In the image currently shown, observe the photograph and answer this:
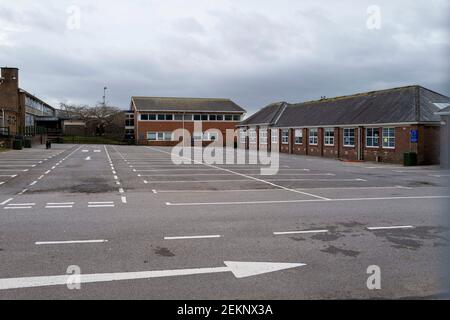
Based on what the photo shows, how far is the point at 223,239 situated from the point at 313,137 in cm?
3716

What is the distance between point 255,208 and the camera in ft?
39.7

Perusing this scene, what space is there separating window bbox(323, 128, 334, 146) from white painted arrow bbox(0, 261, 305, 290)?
35.4m

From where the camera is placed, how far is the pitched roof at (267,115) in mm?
54344

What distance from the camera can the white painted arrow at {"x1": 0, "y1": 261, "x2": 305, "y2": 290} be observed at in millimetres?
5707

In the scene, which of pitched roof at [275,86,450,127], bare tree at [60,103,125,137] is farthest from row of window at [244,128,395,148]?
bare tree at [60,103,125,137]

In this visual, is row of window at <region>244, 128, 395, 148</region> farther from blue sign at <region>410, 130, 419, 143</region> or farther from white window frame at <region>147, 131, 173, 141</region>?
white window frame at <region>147, 131, 173, 141</region>

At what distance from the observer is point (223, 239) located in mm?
8289

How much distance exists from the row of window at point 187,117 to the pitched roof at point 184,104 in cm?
93

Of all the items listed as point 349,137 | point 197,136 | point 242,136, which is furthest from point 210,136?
point 349,137

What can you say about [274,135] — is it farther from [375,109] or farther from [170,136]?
[170,136]

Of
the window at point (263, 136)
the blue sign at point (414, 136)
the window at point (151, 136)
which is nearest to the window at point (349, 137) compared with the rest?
the blue sign at point (414, 136)

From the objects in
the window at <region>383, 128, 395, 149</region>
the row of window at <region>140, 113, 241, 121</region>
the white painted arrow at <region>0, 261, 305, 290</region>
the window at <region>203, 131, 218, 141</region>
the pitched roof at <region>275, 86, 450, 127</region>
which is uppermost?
the row of window at <region>140, 113, 241, 121</region>
